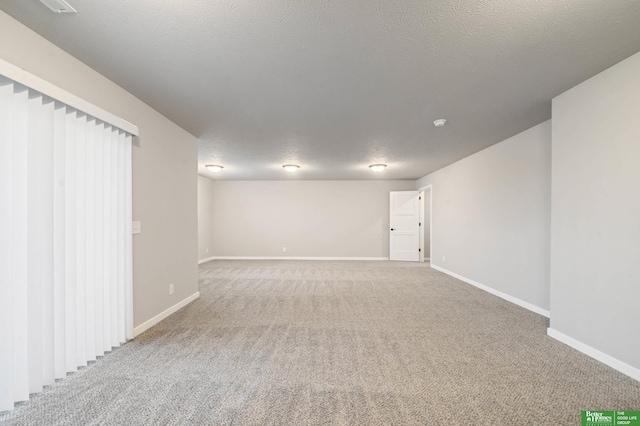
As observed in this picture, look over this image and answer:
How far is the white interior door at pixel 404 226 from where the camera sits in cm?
788

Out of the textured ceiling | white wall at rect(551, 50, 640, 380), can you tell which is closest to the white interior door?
the textured ceiling

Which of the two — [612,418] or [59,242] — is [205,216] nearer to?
[59,242]

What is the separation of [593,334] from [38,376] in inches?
173

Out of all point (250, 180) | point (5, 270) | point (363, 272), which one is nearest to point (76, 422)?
point (5, 270)

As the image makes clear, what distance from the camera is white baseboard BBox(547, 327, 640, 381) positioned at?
2061mm

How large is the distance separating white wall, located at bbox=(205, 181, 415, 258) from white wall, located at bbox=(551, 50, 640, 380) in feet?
18.2

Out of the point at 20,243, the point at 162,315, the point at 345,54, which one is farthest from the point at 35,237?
the point at 345,54

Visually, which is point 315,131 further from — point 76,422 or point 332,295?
point 76,422

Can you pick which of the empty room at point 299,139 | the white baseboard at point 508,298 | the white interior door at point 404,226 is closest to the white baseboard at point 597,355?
the empty room at point 299,139

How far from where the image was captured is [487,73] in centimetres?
227

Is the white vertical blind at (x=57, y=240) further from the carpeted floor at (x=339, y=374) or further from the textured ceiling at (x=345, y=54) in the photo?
the textured ceiling at (x=345, y=54)

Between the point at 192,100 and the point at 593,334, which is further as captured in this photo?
the point at 192,100

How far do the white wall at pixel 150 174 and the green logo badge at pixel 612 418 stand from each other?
380 cm

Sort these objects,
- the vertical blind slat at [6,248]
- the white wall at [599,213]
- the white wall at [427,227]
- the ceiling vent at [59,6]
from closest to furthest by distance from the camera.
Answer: the ceiling vent at [59,6]
the vertical blind slat at [6,248]
the white wall at [599,213]
the white wall at [427,227]
